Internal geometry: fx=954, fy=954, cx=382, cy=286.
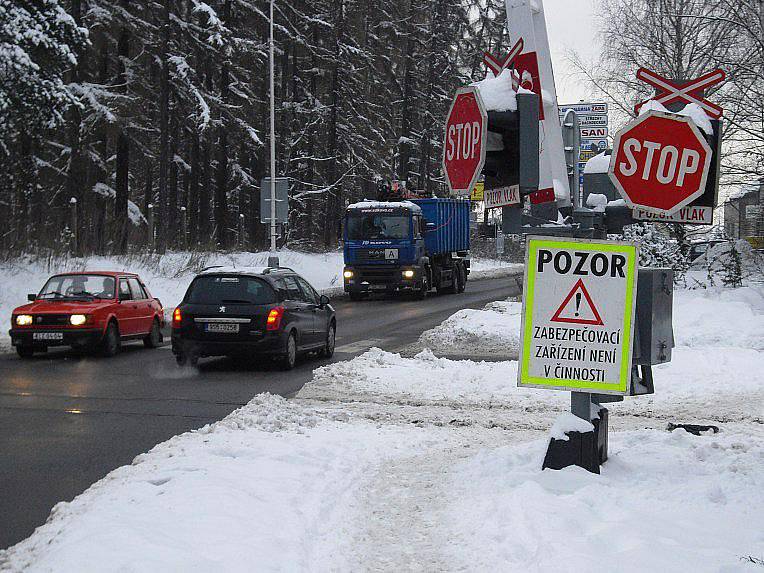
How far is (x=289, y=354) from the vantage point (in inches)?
588

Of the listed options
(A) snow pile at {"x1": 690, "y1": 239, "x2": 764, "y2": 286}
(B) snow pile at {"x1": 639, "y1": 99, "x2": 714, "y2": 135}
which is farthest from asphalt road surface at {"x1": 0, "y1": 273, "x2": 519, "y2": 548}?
(A) snow pile at {"x1": 690, "y1": 239, "x2": 764, "y2": 286}

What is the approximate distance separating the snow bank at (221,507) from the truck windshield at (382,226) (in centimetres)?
2527

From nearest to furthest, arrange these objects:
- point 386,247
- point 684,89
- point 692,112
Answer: point 692,112 → point 684,89 → point 386,247

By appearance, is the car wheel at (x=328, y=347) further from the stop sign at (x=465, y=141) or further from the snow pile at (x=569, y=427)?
the stop sign at (x=465, y=141)

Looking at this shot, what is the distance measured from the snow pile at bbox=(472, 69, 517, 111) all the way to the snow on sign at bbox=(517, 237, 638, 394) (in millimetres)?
1296

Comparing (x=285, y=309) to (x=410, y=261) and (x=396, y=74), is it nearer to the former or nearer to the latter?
(x=410, y=261)

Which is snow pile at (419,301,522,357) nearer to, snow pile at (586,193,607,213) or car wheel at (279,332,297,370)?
car wheel at (279,332,297,370)

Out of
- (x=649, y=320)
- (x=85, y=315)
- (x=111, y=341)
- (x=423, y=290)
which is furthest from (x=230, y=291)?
(x=423, y=290)

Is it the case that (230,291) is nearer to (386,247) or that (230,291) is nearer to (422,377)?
(422,377)

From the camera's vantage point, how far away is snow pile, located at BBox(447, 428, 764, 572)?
511 centimetres

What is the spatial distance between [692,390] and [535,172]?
7096 mm

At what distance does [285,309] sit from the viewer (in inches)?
591

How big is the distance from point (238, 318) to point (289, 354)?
99 centimetres

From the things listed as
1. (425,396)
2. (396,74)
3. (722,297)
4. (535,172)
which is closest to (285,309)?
(425,396)
